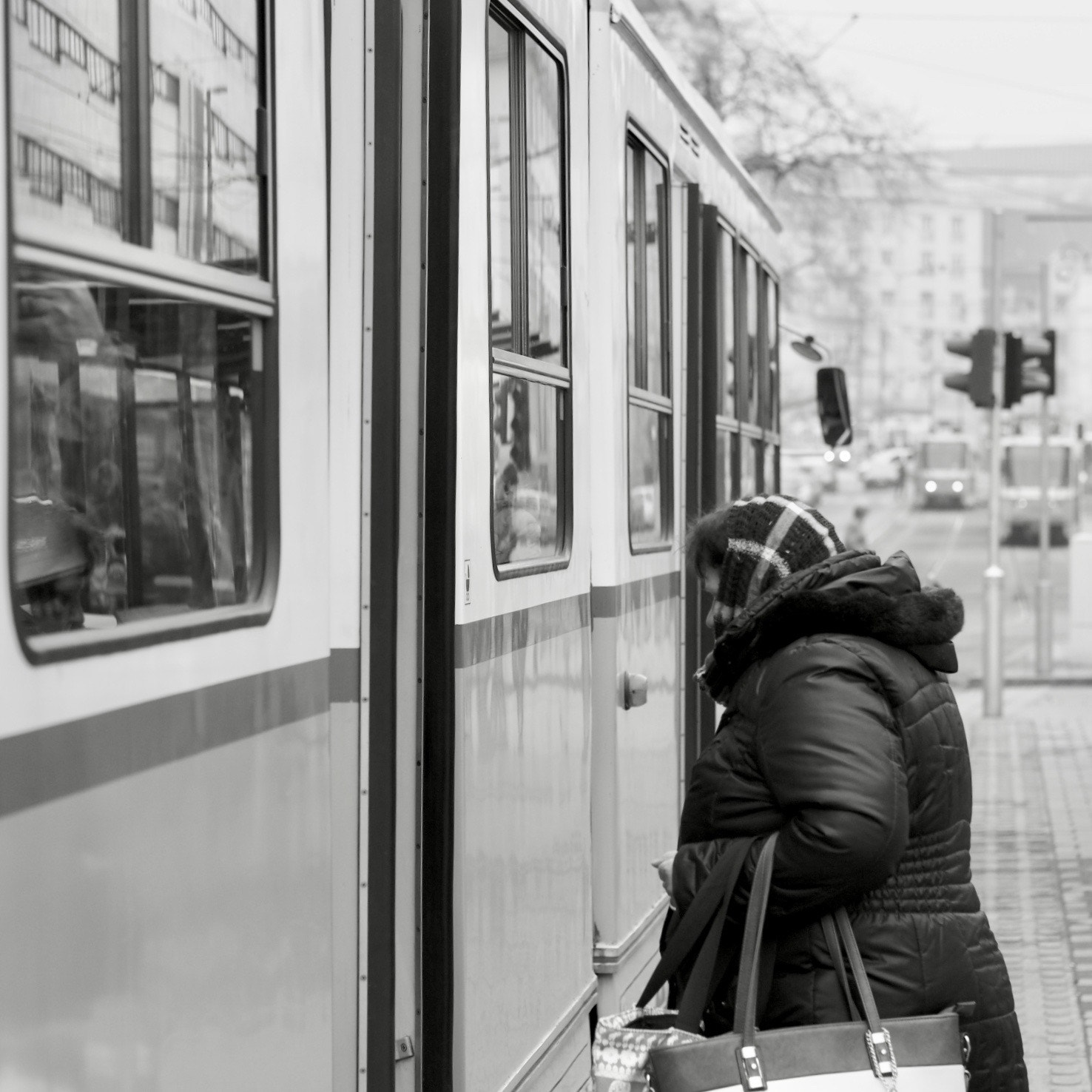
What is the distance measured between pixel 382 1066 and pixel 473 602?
31.6 inches

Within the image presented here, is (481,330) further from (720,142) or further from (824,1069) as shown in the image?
(720,142)

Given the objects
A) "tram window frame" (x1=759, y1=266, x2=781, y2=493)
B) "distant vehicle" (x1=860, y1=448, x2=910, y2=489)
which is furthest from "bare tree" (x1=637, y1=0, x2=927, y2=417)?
"distant vehicle" (x1=860, y1=448, x2=910, y2=489)

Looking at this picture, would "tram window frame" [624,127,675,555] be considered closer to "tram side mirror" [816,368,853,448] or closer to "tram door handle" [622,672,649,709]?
"tram door handle" [622,672,649,709]

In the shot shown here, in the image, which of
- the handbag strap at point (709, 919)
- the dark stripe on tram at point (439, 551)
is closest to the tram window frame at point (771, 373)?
the dark stripe on tram at point (439, 551)

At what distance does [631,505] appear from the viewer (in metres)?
5.27

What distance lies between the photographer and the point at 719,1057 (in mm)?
2863

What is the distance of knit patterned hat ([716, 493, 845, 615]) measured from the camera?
10.5 ft

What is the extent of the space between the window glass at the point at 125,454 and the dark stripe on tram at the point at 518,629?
0.81m

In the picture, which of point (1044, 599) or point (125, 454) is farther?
point (1044, 599)

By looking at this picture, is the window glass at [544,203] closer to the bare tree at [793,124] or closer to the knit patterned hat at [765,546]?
the knit patterned hat at [765,546]

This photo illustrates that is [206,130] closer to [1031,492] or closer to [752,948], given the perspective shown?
[752,948]

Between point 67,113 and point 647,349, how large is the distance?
3.57m

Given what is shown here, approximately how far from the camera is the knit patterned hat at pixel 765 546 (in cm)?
319

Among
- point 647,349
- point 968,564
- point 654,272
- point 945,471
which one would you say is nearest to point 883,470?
point 945,471
